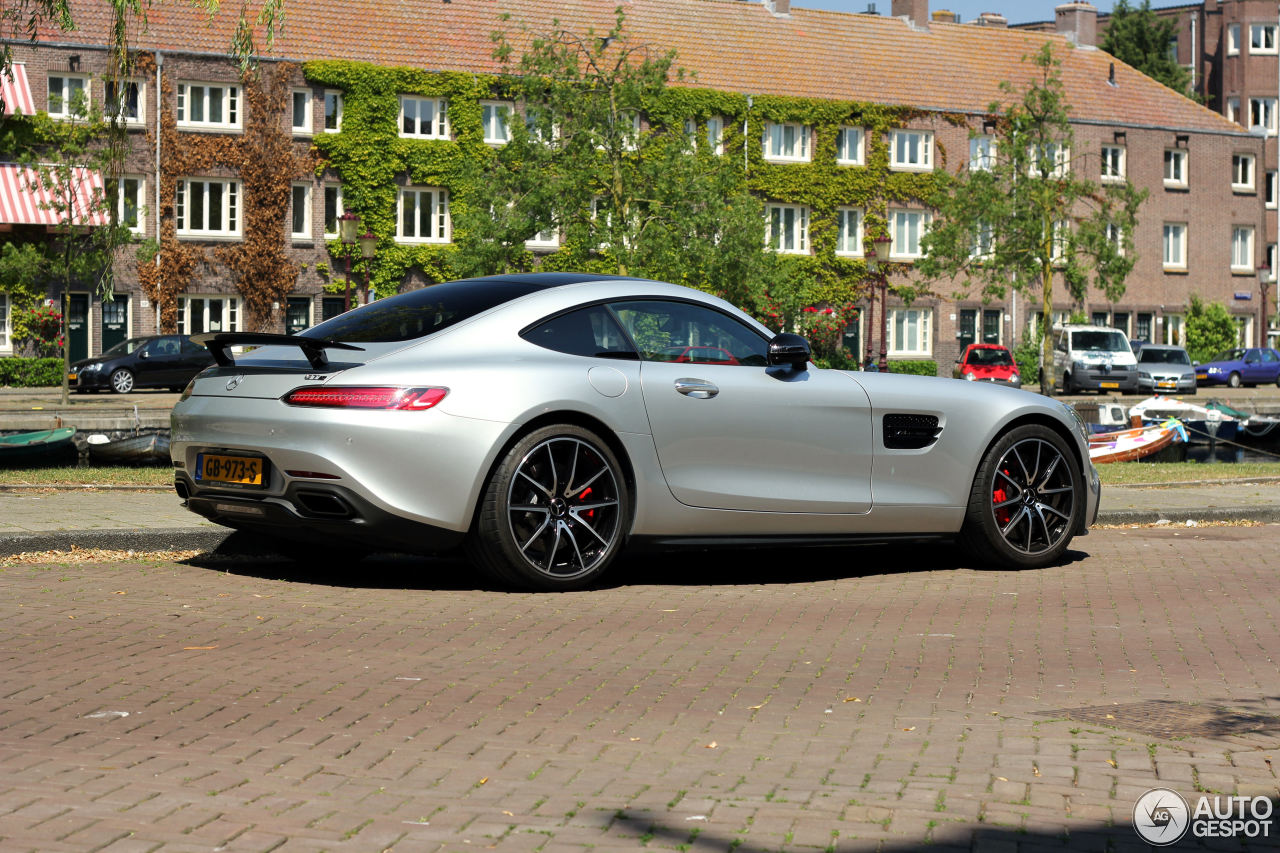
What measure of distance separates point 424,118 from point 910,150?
62.8ft

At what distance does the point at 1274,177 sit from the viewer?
74.9 metres

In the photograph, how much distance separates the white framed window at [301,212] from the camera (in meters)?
49.6

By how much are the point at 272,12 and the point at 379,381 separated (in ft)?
27.9

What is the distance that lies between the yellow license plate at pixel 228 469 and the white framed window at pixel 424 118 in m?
44.1

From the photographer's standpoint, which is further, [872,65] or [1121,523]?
[872,65]

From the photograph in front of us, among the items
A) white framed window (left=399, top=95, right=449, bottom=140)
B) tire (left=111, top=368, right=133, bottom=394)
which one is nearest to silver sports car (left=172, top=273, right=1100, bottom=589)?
tire (left=111, top=368, right=133, bottom=394)

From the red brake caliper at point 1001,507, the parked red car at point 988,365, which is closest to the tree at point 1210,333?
the parked red car at point 988,365

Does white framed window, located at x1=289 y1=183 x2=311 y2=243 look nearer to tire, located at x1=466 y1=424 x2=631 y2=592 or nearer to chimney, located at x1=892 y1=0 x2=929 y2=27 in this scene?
chimney, located at x1=892 y1=0 x2=929 y2=27

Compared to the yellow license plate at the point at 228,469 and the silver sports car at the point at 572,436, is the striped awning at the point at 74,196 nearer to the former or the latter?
the yellow license plate at the point at 228,469

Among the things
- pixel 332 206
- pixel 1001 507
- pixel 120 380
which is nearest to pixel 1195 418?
pixel 1001 507

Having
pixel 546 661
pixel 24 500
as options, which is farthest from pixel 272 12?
pixel 546 661

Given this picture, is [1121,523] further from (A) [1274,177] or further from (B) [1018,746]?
(A) [1274,177]

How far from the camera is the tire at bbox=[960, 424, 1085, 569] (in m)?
9.07
